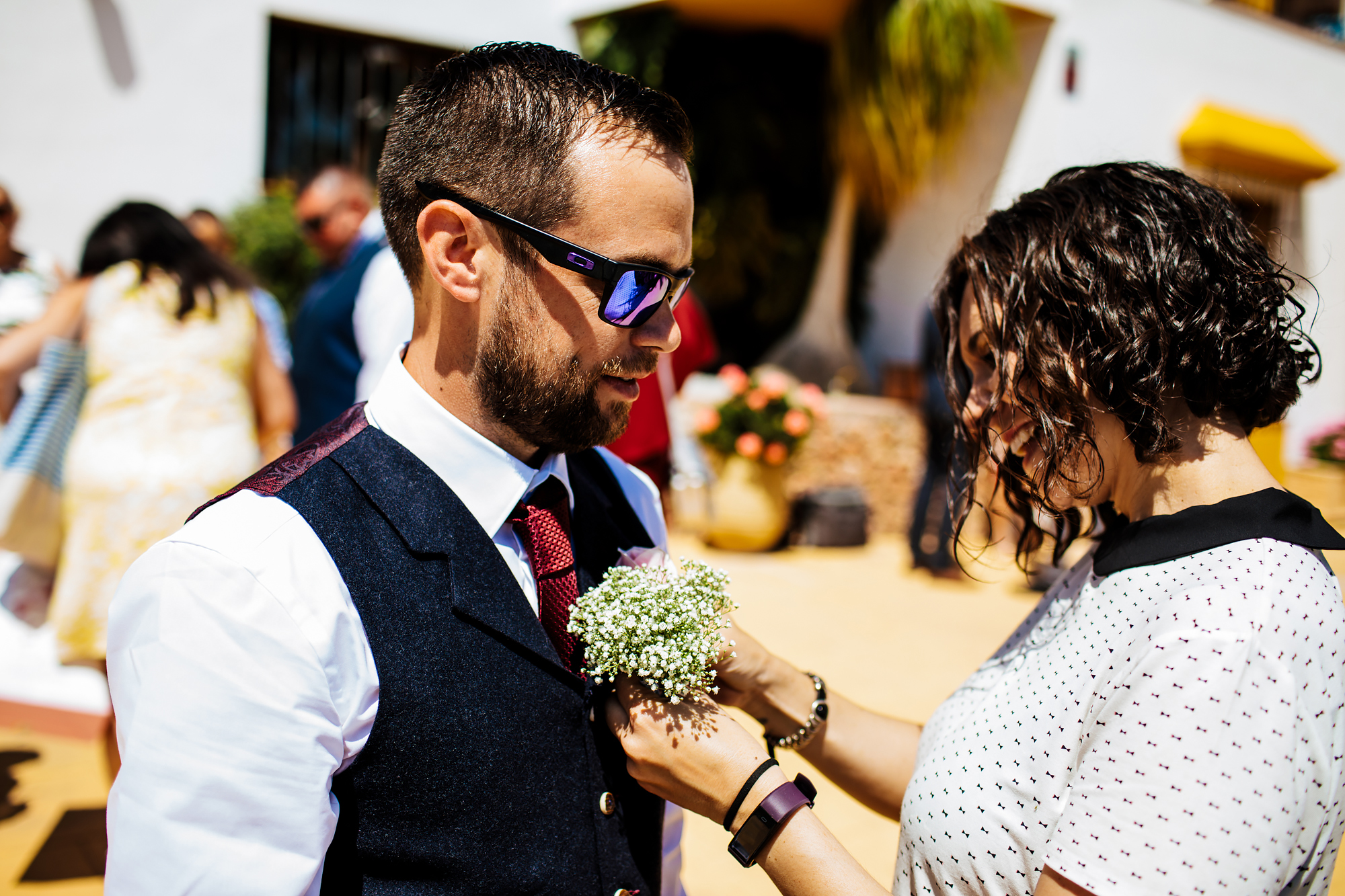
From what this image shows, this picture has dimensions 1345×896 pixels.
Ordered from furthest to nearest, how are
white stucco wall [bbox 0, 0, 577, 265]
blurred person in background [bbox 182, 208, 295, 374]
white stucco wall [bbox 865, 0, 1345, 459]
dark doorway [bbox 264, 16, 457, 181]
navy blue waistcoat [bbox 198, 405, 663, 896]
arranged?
white stucco wall [bbox 865, 0, 1345, 459], dark doorway [bbox 264, 16, 457, 181], white stucco wall [bbox 0, 0, 577, 265], blurred person in background [bbox 182, 208, 295, 374], navy blue waistcoat [bbox 198, 405, 663, 896]

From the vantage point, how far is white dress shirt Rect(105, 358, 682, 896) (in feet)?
3.43

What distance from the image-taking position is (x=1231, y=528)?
1.24 m

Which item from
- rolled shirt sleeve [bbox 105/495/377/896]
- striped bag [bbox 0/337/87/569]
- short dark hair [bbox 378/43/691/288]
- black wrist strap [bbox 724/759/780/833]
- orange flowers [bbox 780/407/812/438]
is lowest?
orange flowers [bbox 780/407/812/438]

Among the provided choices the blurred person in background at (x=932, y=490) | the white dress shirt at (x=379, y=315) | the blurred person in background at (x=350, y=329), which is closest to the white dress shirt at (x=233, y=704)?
the blurred person in background at (x=350, y=329)

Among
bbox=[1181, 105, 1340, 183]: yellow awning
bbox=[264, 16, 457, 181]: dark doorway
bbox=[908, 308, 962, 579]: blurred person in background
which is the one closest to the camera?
bbox=[908, 308, 962, 579]: blurred person in background

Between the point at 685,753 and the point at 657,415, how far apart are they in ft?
8.47

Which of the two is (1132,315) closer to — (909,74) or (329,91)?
(909,74)

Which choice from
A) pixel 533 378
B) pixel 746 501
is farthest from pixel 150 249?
pixel 746 501

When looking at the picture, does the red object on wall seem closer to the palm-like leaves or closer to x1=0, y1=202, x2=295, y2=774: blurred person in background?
x1=0, y1=202, x2=295, y2=774: blurred person in background

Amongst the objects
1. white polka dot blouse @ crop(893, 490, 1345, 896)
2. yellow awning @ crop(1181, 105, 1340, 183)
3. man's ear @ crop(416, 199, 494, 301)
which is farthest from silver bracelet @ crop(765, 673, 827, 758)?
yellow awning @ crop(1181, 105, 1340, 183)

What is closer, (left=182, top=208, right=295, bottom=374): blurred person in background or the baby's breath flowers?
the baby's breath flowers

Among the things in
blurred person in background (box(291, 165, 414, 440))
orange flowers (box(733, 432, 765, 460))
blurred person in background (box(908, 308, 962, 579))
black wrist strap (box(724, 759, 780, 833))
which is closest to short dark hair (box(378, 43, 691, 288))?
black wrist strap (box(724, 759, 780, 833))

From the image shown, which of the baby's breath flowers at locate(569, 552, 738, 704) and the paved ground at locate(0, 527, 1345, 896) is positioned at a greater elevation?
the baby's breath flowers at locate(569, 552, 738, 704)

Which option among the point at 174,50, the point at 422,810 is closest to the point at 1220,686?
the point at 422,810
